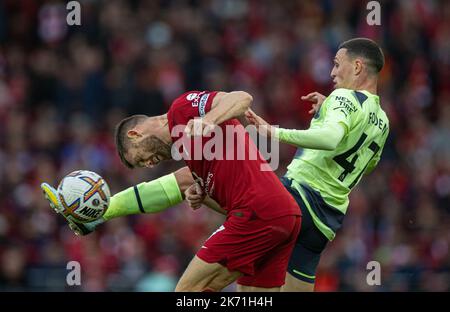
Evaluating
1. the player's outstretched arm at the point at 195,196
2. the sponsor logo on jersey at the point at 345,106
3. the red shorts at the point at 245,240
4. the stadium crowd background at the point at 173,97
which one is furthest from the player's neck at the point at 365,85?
the stadium crowd background at the point at 173,97

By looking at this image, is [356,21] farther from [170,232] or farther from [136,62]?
[170,232]

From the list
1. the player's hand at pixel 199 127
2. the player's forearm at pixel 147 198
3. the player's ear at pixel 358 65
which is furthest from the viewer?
the player's forearm at pixel 147 198

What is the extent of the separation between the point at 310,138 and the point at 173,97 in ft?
26.1

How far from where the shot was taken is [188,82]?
1495cm

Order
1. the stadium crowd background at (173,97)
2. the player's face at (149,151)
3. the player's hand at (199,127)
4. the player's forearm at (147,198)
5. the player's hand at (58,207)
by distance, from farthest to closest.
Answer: the stadium crowd background at (173,97), the player's forearm at (147,198), the player's hand at (58,207), the player's face at (149,151), the player's hand at (199,127)

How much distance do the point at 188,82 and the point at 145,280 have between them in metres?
3.73

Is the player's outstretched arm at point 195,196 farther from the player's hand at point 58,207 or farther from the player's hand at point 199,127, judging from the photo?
the player's hand at point 199,127

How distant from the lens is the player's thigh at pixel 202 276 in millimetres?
6812

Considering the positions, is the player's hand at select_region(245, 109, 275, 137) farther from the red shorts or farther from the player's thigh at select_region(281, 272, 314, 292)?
the player's thigh at select_region(281, 272, 314, 292)

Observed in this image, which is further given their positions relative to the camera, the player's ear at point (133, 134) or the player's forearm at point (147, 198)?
the player's forearm at point (147, 198)

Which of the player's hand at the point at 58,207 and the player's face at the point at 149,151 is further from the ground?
the player's face at the point at 149,151

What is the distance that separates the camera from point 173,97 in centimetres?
1472

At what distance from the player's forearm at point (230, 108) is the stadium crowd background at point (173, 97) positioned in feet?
19.3
